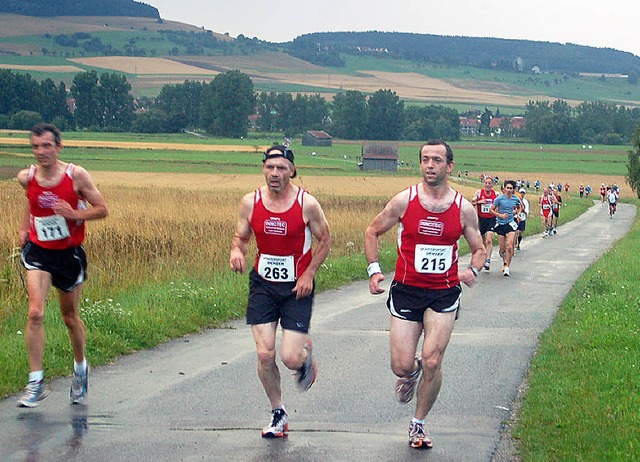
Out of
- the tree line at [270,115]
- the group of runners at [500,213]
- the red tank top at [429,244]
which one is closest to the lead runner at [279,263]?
the red tank top at [429,244]

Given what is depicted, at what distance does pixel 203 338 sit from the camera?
11742 mm

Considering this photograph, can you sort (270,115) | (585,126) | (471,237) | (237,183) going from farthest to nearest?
(585,126), (270,115), (237,183), (471,237)

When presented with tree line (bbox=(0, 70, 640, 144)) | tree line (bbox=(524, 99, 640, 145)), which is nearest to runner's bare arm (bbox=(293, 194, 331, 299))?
tree line (bbox=(0, 70, 640, 144))

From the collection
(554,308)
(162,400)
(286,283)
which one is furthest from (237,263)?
(554,308)

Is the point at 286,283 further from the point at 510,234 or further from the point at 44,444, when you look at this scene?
the point at 510,234

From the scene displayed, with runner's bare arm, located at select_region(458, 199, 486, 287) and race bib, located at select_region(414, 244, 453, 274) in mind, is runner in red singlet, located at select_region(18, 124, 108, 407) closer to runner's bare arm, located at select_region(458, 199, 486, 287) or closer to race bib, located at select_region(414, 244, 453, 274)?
race bib, located at select_region(414, 244, 453, 274)

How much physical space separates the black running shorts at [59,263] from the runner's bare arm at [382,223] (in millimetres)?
2307

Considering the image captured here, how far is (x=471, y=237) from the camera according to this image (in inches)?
297

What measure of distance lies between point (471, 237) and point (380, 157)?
306 feet

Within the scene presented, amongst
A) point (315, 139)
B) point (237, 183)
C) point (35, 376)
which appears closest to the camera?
point (35, 376)

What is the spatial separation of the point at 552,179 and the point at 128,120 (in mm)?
58877

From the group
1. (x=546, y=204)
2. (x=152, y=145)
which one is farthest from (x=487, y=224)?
(x=152, y=145)

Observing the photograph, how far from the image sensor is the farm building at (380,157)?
99.6m

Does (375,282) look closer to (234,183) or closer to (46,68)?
(234,183)
